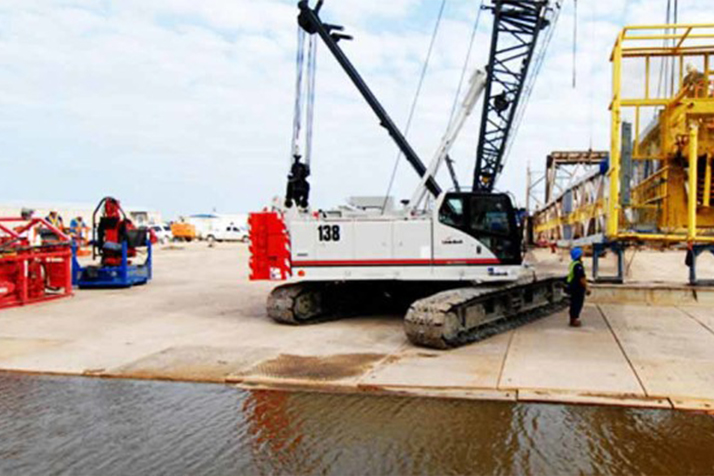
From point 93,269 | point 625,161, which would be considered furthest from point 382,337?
point 93,269

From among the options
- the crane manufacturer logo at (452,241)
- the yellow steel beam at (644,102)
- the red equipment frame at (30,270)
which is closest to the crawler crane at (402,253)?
the crane manufacturer logo at (452,241)

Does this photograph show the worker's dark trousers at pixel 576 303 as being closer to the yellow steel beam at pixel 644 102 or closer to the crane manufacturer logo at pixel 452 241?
the crane manufacturer logo at pixel 452 241

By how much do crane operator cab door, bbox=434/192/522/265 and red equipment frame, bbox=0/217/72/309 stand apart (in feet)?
29.3

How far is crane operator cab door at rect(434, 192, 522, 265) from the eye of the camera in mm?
11570

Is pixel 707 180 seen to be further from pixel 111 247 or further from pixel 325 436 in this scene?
pixel 111 247

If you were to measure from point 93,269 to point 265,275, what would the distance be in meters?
8.18

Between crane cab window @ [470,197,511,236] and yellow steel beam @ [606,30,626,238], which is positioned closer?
yellow steel beam @ [606,30,626,238]

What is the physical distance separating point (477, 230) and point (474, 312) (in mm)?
1534

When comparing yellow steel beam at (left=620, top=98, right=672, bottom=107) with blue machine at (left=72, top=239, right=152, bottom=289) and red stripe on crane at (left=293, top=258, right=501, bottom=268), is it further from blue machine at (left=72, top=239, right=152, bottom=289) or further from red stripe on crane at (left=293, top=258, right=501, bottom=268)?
blue machine at (left=72, top=239, right=152, bottom=289)

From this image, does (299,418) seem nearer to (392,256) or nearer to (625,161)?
(392,256)

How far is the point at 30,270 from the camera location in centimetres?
1512

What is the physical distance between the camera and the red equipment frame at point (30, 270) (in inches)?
564

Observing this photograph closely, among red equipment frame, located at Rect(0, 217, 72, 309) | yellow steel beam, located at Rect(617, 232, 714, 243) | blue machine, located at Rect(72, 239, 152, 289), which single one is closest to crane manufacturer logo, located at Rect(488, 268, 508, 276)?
yellow steel beam, located at Rect(617, 232, 714, 243)

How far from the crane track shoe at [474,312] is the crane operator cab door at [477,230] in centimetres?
58
